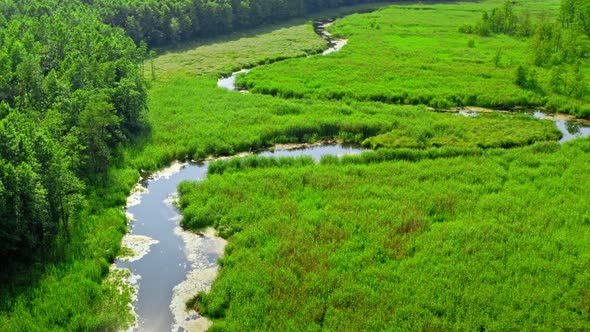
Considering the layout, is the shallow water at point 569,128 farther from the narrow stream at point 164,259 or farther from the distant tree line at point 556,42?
the narrow stream at point 164,259

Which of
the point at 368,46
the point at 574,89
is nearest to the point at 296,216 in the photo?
the point at 574,89

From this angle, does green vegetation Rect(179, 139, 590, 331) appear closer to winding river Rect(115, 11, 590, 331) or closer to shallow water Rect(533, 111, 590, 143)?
winding river Rect(115, 11, 590, 331)

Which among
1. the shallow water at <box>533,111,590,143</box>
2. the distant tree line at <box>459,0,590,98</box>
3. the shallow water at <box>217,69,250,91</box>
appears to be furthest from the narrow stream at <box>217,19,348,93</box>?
the shallow water at <box>533,111,590,143</box>

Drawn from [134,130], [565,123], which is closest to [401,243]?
[134,130]

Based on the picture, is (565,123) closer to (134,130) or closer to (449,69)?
(449,69)

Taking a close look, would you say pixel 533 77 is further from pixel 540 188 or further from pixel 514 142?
pixel 540 188

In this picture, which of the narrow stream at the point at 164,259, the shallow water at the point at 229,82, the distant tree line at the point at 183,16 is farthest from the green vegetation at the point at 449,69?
the narrow stream at the point at 164,259

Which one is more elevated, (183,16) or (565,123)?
(183,16)
